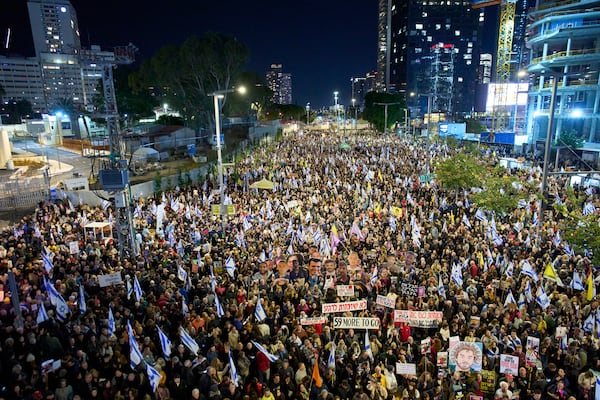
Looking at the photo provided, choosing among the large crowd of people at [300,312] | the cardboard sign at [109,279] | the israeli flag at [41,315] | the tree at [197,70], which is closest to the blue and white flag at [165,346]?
the large crowd of people at [300,312]

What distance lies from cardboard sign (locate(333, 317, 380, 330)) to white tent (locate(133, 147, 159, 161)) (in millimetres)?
27068

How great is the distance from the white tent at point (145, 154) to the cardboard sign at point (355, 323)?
27068mm

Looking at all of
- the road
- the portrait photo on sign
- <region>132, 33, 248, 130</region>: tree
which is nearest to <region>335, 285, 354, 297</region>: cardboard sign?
the portrait photo on sign

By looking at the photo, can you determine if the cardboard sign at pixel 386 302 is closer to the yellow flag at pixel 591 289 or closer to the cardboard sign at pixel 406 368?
the cardboard sign at pixel 406 368

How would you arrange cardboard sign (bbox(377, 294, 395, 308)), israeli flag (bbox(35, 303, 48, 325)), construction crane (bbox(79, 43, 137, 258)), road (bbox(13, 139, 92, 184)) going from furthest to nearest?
road (bbox(13, 139, 92, 184)) → construction crane (bbox(79, 43, 137, 258)) → cardboard sign (bbox(377, 294, 395, 308)) → israeli flag (bbox(35, 303, 48, 325))

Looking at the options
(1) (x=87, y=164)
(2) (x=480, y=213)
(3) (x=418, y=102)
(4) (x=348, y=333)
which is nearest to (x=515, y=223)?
(2) (x=480, y=213)

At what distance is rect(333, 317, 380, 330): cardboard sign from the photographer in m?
9.12

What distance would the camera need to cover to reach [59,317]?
33.2ft

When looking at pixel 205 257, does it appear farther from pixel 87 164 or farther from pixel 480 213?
pixel 87 164

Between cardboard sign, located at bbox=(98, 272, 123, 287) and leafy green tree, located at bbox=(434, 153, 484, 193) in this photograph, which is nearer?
cardboard sign, located at bbox=(98, 272, 123, 287)

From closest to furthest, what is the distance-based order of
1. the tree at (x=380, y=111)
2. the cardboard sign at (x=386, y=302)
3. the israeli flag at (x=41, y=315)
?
the israeli flag at (x=41, y=315), the cardboard sign at (x=386, y=302), the tree at (x=380, y=111)

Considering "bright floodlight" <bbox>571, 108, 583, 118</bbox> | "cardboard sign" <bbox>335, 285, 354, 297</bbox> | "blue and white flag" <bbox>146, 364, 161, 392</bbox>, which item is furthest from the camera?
"bright floodlight" <bbox>571, 108, 583, 118</bbox>

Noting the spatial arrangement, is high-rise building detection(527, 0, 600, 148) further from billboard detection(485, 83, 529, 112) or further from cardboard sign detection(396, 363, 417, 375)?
cardboard sign detection(396, 363, 417, 375)

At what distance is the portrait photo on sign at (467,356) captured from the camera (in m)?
8.02
